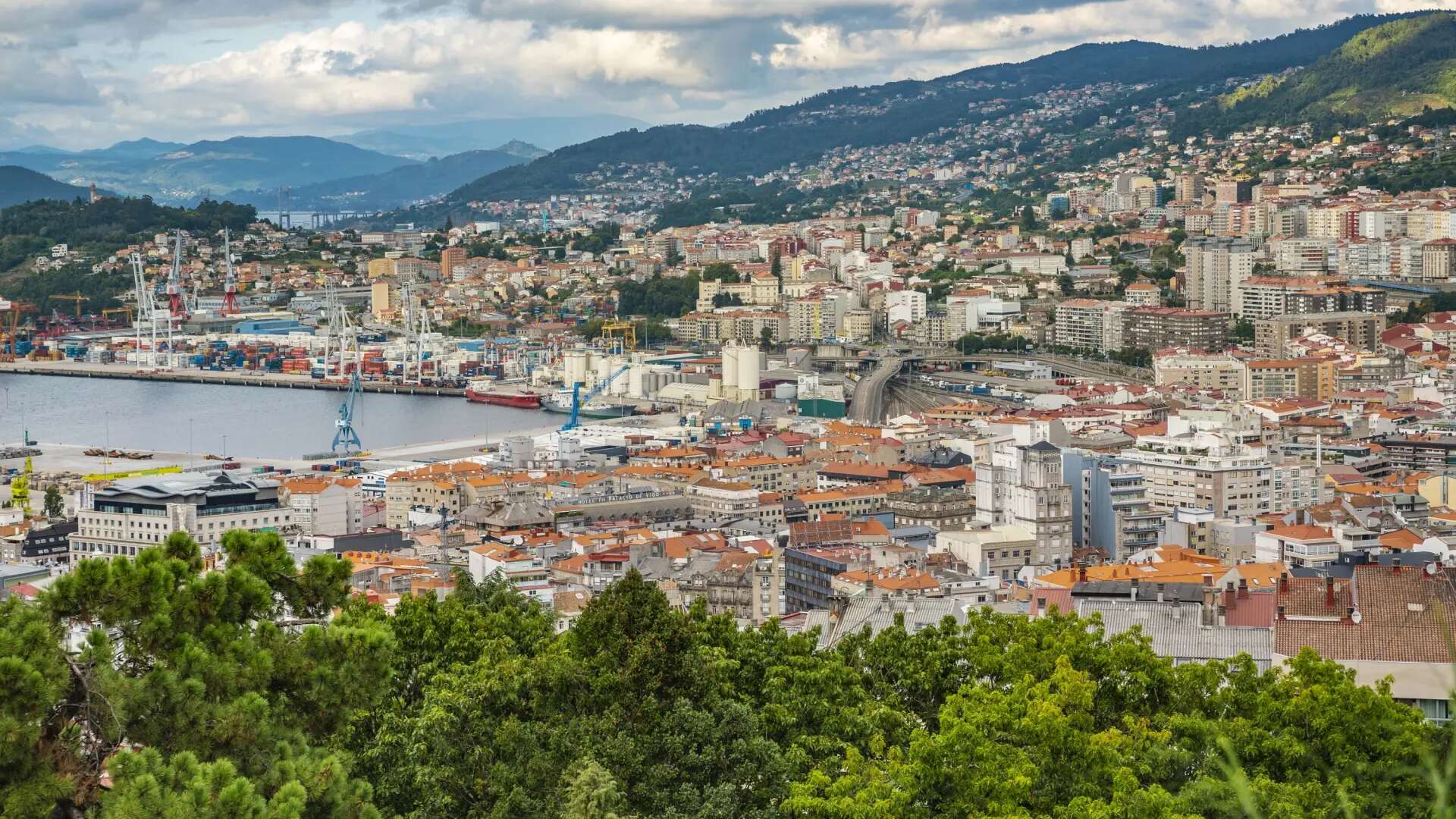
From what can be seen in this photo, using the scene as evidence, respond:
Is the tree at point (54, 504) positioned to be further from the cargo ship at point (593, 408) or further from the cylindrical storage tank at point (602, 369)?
the cylindrical storage tank at point (602, 369)

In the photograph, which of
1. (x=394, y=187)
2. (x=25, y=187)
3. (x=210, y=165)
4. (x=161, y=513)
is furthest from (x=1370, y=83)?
(x=210, y=165)

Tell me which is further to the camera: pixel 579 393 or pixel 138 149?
pixel 138 149

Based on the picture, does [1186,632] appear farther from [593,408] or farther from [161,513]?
[593,408]

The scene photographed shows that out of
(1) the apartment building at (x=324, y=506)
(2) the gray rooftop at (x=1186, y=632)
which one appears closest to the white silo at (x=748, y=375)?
(1) the apartment building at (x=324, y=506)

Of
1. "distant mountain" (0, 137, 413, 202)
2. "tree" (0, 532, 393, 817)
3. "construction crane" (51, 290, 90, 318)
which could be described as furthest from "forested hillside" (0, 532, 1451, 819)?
"distant mountain" (0, 137, 413, 202)

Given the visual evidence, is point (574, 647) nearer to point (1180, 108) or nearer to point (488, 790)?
point (488, 790)

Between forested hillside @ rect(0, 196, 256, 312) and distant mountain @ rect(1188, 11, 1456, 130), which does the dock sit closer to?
forested hillside @ rect(0, 196, 256, 312)
